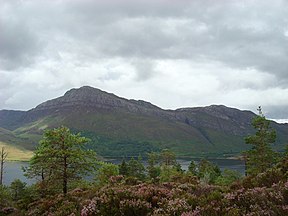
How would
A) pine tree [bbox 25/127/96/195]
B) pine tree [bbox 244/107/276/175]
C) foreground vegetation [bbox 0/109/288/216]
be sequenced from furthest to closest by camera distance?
pine tree [bbox 244/107/276/175], pine tree [bbox 25/127/96/195], foreground vegetation [bbox 0/109/288/216]

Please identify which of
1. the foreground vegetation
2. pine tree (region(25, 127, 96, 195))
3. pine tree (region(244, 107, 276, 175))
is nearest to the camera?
the foreground vegetation

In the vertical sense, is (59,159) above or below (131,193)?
above

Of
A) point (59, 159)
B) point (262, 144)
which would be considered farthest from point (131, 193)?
point (262, 144)

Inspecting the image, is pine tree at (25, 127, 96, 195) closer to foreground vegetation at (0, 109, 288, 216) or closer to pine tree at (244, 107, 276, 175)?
foreground vegetation at (0, 109, 288, 216)

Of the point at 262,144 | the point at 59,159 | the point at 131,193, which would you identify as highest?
the point at 262,144

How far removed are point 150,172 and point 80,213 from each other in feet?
257

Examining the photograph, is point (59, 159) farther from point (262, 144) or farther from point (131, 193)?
point (262, 144)

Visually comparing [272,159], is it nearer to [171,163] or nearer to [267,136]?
[267,136]

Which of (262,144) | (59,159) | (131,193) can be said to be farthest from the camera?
(262,144)

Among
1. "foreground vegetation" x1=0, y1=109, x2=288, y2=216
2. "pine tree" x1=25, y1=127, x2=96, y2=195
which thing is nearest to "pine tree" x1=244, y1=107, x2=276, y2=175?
"foreground vegetation" x1=0, y1=109, x2=288, y2=216

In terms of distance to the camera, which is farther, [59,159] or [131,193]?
[59,159]

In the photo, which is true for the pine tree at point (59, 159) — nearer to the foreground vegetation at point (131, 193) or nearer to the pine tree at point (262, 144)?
the foreground vegetation at point (131, 193)

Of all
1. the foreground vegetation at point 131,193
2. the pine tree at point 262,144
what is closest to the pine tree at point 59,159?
the foreground vegetation at point 131,193

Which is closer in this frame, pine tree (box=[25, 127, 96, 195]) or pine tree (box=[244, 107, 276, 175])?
pine tree (box=[25, 127, 96, 195])
